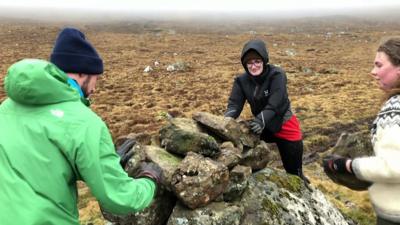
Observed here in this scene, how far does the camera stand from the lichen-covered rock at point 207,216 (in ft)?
20.1

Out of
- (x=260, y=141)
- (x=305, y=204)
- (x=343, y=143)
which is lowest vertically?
(x=305, y=204)

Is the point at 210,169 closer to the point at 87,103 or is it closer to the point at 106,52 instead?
the point at 87,103

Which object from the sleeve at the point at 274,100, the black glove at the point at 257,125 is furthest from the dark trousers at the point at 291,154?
the sleeve at the point at 274,100

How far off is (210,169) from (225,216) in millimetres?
702

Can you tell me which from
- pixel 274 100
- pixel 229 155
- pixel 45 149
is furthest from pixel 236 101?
pixel 45 149

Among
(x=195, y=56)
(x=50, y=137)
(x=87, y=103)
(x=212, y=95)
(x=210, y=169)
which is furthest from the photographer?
(x=195, y=56)

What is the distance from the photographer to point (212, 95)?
81.6 ft

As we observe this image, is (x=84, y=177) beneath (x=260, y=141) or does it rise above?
above

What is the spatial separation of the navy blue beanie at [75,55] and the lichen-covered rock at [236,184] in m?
3.08

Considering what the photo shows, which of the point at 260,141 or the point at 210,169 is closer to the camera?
the point at 210,169

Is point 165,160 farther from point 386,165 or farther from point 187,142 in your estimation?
point 386,165

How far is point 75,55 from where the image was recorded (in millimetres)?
4215

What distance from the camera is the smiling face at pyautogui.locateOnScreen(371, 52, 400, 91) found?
4.29 metres

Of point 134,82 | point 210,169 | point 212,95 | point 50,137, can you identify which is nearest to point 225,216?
point 210,169
